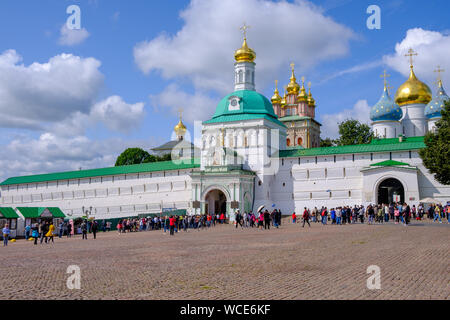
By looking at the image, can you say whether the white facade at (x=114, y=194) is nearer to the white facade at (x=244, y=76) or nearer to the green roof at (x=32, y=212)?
the white facade at (x=244, y=76)

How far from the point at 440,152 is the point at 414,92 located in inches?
1144

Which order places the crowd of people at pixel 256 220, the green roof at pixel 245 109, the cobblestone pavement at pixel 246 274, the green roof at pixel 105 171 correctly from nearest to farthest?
the cobblestone pavement at pixel 246 274 → the crowd of people at pixel 256 220 → the green roof at pixel 245 109 → the green roof at pixel 105 171

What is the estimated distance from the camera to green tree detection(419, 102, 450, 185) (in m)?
31.9

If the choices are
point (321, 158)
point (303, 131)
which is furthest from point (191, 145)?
point (321, 158)

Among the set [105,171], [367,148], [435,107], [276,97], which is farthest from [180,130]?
[367,148]

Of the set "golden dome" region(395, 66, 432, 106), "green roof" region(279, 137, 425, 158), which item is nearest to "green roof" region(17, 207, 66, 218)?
"green roof" region(279, 137, 425, 158)

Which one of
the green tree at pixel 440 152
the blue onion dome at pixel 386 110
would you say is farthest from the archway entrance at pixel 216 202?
the blue onion dome at pixel 386 110

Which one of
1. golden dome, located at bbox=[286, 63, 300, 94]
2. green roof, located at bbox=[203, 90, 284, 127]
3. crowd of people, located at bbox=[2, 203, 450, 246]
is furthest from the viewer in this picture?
golden dome, located at bbox=[286, 63, 300, 94]

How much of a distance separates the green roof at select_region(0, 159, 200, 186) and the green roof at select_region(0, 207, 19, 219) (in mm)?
21713

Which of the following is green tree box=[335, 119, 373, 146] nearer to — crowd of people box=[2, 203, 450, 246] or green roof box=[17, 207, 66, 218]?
crowd of people box=[2, 203, 450, 246]

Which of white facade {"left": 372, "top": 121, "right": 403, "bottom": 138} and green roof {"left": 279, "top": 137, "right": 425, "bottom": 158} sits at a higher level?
white facade {"left": 372, "top": 121, "right": 403, "bottom": 138}

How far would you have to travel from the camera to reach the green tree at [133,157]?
8300cm

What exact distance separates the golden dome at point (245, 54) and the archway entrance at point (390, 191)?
21328 millimetres

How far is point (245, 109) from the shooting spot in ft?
170
